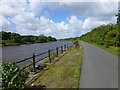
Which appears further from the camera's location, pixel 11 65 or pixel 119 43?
pixel 119 43

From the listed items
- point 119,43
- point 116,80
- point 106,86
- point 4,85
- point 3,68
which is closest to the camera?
point 4,85

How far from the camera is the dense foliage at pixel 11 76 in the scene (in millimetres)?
3602

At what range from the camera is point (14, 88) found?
3.66 meters

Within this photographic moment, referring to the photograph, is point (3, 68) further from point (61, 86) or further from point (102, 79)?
point (102, 79)

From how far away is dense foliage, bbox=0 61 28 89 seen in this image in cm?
360

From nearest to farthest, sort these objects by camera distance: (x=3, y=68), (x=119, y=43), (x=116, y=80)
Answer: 1. (x=3, y=68)
2. (x=116, y=80)
3. (x=119, y=43)

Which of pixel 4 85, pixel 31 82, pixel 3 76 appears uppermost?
pixel 3 76

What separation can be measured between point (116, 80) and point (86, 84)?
1.37 meters

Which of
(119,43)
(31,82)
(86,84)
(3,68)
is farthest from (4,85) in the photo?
(119,43)

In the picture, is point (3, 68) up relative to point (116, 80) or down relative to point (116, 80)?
up

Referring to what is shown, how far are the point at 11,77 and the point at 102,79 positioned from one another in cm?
362

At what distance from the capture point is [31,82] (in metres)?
5.00

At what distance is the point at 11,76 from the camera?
12.4 ft

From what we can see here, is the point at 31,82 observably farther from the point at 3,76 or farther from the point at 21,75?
the point at 3,76
